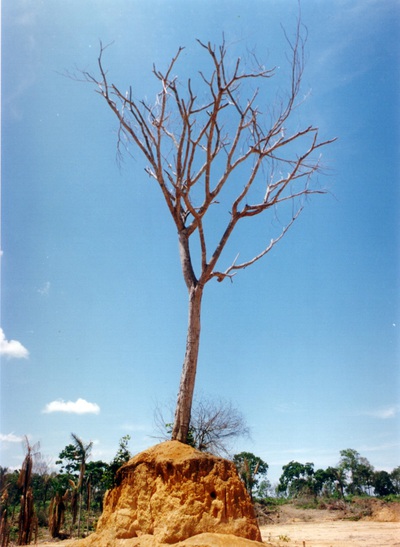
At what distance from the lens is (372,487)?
5494 centimetres

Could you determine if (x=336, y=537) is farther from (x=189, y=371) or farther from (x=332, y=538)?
(x=189, y=371)

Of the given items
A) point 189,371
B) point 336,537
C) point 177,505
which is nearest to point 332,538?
point 336,537

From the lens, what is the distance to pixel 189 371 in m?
8.13

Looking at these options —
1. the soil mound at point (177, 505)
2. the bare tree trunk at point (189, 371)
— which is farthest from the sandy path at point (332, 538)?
the bare tree trunk at point (189, 371)

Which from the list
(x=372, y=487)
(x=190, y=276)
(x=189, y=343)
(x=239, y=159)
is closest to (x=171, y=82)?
(x=239, y=159)

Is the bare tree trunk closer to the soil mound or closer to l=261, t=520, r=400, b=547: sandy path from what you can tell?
the soil mound

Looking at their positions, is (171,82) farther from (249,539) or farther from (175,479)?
(249,539)

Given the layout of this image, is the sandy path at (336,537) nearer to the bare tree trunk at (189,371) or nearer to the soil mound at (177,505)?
the bare tree trunk at (189,371)

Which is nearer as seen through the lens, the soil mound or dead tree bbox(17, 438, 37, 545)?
the soil mound

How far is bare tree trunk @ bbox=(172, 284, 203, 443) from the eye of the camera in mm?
7906

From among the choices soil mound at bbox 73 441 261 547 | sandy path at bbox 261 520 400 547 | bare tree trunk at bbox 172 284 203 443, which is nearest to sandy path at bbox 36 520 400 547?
sandy path at bbox 261 520 400 547

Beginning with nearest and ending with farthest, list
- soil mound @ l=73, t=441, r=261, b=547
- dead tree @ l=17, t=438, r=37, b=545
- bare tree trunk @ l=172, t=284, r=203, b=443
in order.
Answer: soil mound @ l=73, t=441, r=261, b=547, bare tree trunk @ l=172, t=284, r=203, b=443, dead tree @ l=17, t=438, r=37, b=545

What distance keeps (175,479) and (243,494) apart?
3.42 feet

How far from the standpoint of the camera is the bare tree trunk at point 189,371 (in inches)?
311
